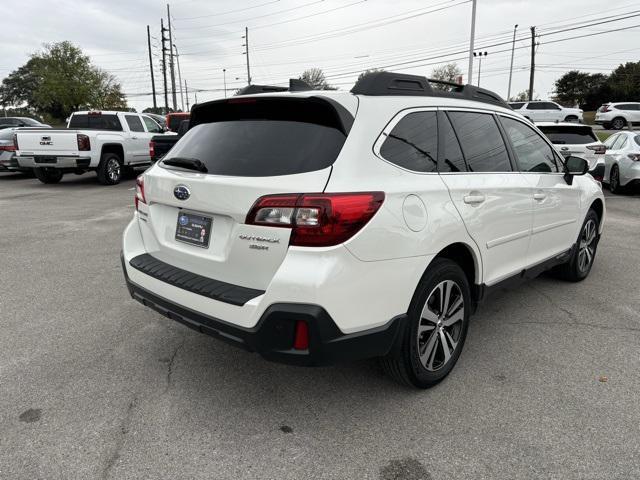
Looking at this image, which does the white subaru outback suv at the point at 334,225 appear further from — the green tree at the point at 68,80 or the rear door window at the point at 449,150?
the green tree at the point at 68,80

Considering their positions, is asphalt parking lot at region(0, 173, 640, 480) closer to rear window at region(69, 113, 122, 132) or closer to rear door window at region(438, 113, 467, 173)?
rear door window at region(438, 113, 467, 173)

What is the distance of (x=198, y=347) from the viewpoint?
11.4 feet

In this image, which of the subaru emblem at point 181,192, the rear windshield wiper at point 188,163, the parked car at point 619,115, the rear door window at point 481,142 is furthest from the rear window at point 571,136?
the parked car at point 619,115

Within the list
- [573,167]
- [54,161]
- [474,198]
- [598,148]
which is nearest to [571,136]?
[598,148]

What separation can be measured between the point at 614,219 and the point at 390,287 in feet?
25.0

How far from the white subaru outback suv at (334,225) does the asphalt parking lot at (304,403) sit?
386mm

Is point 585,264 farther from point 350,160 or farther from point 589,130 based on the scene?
point 589,130

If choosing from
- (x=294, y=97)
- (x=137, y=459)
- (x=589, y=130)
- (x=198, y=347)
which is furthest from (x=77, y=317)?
(x=589, y=130)

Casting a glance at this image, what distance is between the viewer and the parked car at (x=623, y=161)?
1041cm

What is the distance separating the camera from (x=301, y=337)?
2252 millimetres

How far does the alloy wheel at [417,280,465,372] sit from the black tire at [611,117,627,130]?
34.1 metres

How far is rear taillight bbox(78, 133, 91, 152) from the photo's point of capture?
12.2 m

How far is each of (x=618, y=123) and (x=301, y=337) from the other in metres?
35.3

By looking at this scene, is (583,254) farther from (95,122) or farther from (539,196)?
(95,122)
